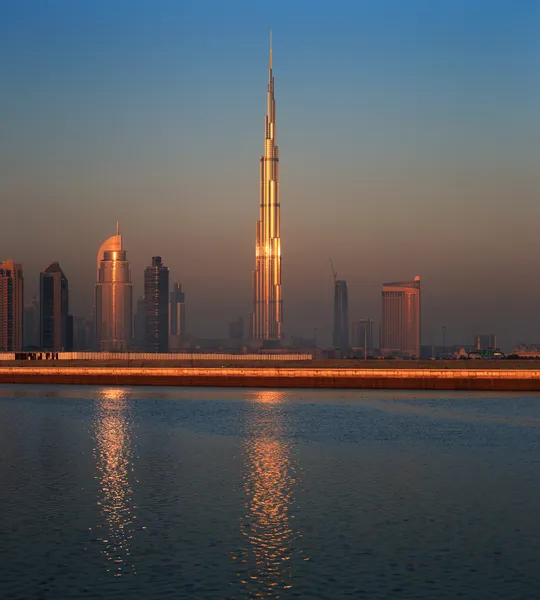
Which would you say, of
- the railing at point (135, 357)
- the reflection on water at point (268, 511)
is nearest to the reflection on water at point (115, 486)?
the reflection on water at point (268, 511)

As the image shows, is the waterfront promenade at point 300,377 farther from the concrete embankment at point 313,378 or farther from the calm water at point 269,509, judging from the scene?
the calm water at point 269,509

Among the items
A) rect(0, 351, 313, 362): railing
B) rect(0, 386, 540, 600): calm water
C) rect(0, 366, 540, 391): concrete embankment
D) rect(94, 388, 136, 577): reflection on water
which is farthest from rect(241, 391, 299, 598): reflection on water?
rect(0, 351, 313, 362): railing

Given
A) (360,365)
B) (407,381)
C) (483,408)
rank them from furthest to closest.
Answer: (360,365), (407,381), (483,408)

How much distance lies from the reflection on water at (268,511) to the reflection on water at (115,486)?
3772mm

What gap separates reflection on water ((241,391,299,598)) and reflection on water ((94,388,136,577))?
12.4ft

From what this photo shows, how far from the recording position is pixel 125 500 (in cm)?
3491

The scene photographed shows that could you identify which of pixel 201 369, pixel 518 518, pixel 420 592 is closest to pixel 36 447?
pixel 518 518

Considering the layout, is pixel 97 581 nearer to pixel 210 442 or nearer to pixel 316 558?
pixel 316 558

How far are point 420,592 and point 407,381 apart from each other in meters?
86.8

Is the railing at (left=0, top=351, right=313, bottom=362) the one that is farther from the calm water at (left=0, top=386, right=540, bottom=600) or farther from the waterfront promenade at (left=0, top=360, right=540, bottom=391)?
the calm water at (left=0, top=386, right=540, bottom=600)

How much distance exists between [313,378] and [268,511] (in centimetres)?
7709

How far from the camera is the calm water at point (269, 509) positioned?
23.8 metres

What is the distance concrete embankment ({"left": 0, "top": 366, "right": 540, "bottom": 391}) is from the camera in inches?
4186

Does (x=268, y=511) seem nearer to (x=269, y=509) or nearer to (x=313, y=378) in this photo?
(x=269, y=509)
